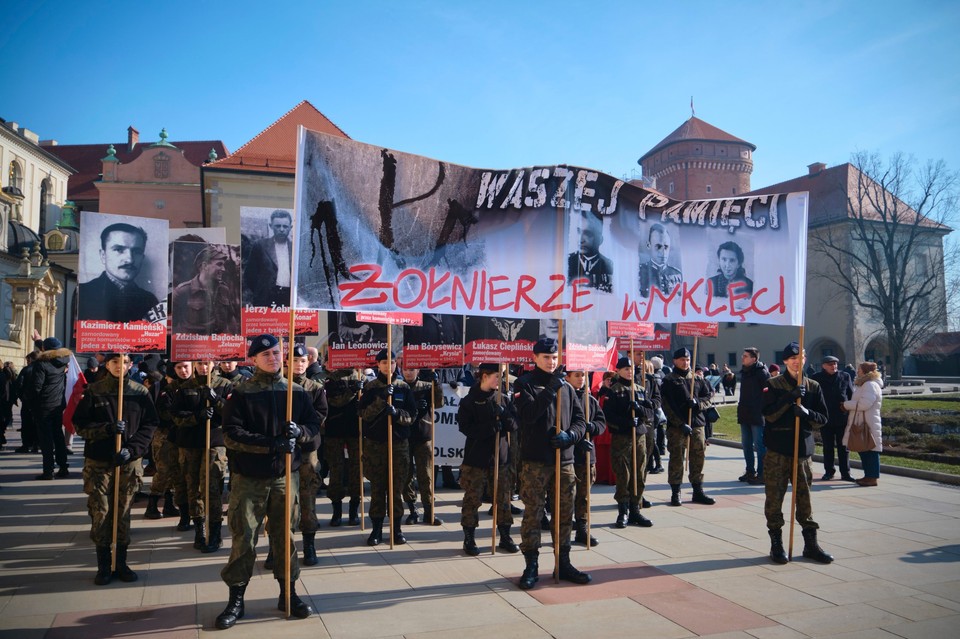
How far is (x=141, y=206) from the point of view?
52812 mm

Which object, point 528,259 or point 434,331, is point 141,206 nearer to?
point 434,331

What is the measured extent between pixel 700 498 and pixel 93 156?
9518 centimetres

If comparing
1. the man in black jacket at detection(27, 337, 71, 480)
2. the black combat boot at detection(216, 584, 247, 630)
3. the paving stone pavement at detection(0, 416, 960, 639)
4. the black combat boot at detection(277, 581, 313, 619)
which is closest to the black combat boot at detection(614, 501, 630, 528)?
the paving stone pavement at detection(0, 416, 960, 639)

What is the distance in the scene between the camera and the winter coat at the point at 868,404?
12195 millimetres

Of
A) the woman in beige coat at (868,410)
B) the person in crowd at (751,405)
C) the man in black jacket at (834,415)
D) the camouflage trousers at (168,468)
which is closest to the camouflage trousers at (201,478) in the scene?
the camouflage trousers at (168,468)

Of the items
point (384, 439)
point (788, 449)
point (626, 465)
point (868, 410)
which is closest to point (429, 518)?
point (384, 439)

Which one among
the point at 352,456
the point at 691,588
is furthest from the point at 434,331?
the point at 691,588

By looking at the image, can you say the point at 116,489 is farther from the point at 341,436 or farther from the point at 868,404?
the point at 868,404

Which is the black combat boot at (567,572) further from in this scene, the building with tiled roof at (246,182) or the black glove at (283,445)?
the building with tiled roof at (246,182)

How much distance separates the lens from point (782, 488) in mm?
7609

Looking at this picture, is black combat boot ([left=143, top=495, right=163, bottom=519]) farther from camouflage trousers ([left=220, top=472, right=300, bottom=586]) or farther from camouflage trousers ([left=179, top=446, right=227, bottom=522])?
Answer: camouflage trousers ([left=220, top=472, right=300, bottom=586])

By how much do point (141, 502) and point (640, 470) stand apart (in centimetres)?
805

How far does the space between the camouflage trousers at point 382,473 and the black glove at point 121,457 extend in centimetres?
271

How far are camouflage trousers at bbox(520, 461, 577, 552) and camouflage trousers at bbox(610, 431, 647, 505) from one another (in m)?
2.49
